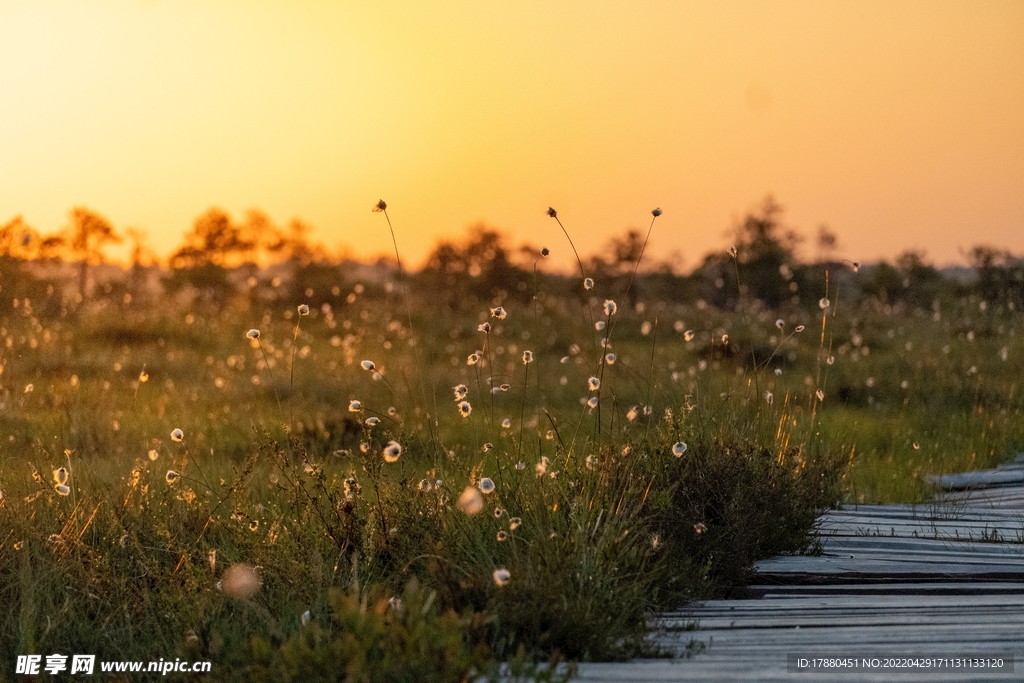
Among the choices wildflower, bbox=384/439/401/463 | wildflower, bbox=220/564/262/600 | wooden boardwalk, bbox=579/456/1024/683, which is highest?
wildflower, bbox=384/439/401/463

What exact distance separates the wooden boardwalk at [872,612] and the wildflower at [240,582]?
1.17 meters

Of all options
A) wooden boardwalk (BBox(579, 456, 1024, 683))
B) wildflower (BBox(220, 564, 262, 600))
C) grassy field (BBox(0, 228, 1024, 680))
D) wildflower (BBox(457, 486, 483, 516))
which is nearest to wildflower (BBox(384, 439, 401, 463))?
grassy field (BBox(0, 228, 1024, 680))

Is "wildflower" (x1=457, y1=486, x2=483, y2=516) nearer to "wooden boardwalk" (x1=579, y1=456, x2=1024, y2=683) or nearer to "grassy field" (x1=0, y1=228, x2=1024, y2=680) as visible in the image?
"grassy field" (x1=0, y1=228, x2=1024, y2=680)

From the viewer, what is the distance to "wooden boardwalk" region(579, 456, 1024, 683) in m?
2.70

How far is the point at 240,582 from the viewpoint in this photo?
11.0 ft

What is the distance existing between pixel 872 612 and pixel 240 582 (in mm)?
2030

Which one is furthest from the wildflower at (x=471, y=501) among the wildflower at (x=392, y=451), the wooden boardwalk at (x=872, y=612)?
the wooden boardwalk at (x=872, y=612)

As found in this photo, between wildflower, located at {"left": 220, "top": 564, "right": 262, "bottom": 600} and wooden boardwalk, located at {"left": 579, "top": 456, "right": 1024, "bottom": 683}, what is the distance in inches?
46.1

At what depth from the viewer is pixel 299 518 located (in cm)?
398

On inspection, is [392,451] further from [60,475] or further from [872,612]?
[60,475]

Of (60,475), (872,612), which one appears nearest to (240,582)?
(60,475)

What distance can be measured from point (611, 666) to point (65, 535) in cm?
224

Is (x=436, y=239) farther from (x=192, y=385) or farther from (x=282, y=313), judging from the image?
(x=192, y=385)

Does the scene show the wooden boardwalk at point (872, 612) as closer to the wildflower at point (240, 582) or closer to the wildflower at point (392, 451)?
the wildflower at point (392, 451)
